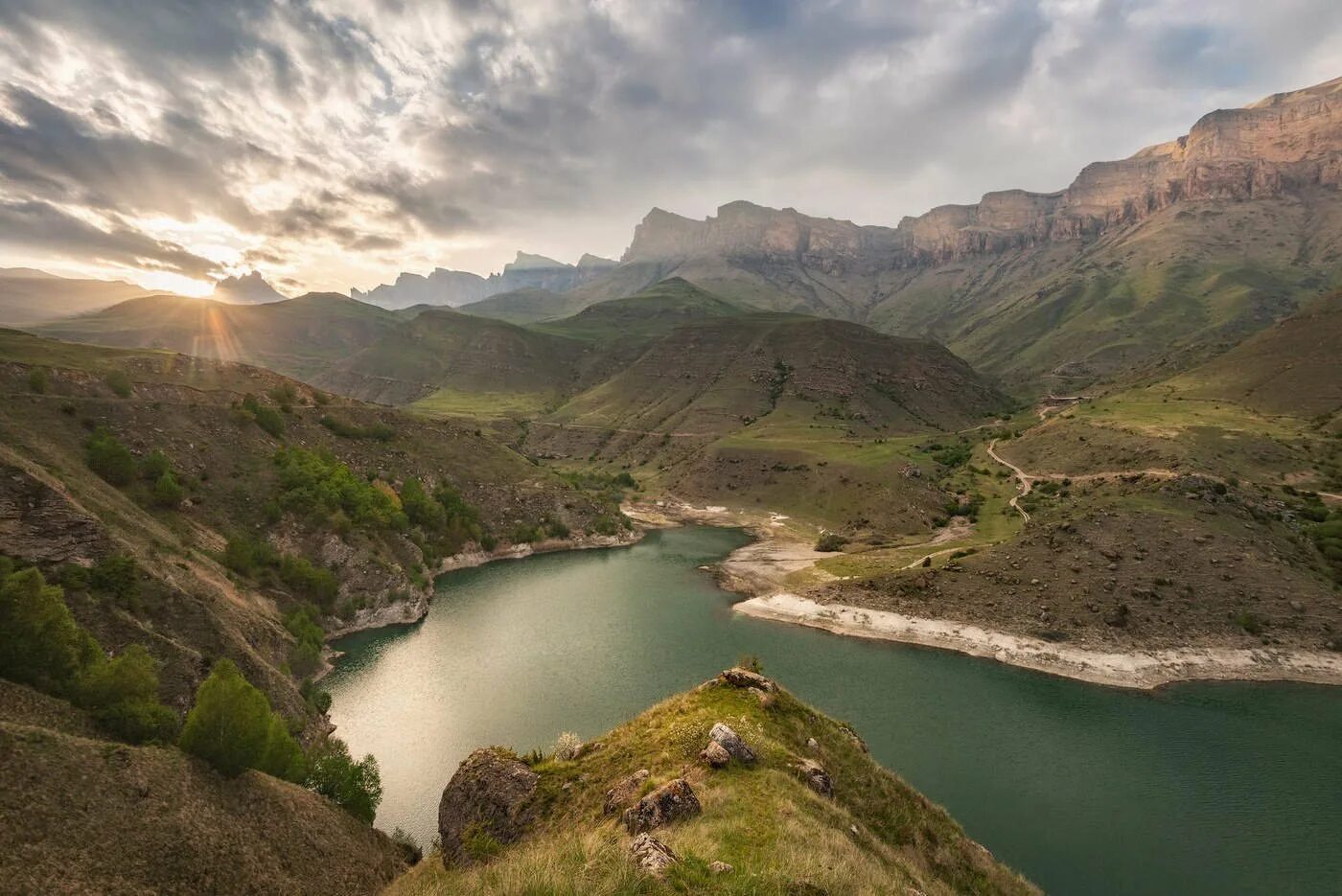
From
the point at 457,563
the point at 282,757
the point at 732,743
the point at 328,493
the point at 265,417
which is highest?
the point at 265,417

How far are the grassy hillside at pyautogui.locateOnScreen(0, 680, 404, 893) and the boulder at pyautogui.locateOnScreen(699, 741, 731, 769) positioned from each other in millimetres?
19544

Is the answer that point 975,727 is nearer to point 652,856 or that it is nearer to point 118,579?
point 652,856

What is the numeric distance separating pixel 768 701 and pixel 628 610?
177 ft

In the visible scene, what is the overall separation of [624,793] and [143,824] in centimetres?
1934

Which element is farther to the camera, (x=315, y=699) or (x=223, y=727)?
(x=315, y=699)

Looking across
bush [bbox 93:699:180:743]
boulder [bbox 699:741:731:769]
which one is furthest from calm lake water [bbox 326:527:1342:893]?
boulder [bbox 699:741:731:769]

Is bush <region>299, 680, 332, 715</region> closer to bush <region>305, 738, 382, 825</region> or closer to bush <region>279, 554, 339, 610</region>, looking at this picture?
bush <region>305, 738, 382, 825</region>

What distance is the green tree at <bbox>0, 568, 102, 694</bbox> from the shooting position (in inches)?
1124

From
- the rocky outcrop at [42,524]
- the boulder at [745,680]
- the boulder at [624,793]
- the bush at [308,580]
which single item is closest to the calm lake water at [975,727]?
the bush at [308,580]

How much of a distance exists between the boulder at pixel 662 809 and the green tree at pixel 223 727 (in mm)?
21605

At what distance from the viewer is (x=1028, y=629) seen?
6750 centimetres

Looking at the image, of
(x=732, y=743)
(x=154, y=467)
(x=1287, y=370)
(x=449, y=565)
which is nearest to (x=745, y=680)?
(x=732, y=743)

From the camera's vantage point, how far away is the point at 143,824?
24.2 meters

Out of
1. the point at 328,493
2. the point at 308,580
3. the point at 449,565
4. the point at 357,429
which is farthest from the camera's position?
the point at 357,429
